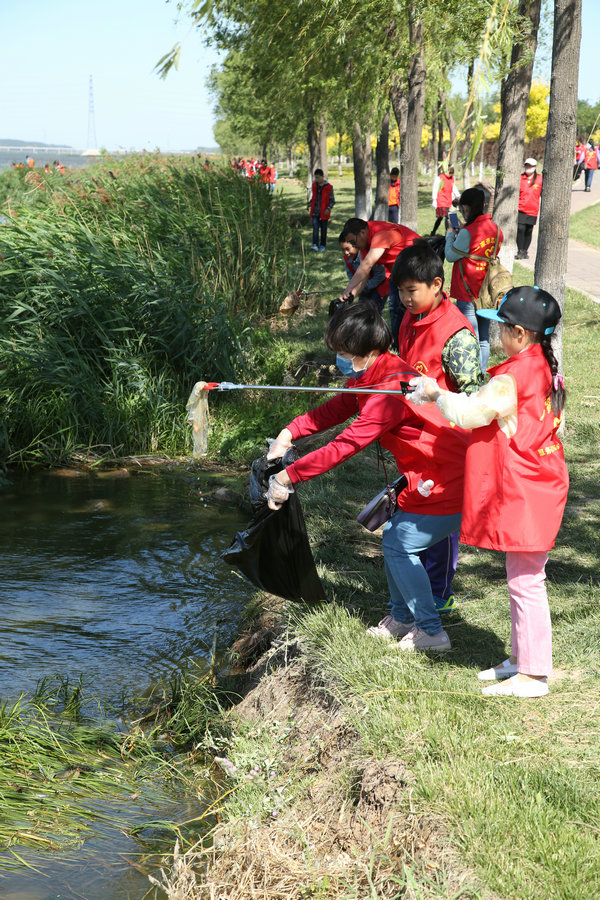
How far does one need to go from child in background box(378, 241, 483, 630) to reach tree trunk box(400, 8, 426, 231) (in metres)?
7.18

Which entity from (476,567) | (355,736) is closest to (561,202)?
(476,567)

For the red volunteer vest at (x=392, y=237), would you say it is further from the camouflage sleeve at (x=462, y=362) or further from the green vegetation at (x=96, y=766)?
the green vegetation at (x=96, y=766)

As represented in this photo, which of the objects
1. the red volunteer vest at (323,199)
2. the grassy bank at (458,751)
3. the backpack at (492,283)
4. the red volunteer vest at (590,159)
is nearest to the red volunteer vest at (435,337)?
the grassy bank at (458,751)

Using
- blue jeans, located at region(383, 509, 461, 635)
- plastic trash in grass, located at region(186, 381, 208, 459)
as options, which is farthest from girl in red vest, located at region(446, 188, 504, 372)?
blue jeans, located at region(383, 509, 461, 635)

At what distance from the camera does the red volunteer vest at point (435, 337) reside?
3.81 m

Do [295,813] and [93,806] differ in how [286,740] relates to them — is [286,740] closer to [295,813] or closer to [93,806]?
[295,813]

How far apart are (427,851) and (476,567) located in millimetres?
2588

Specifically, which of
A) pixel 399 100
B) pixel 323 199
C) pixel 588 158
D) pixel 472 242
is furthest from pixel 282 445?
pixel 588 158

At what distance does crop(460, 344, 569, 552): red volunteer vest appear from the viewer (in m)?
3.09

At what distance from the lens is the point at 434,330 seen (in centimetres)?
383

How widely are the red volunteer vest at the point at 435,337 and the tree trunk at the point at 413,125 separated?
7.29 m

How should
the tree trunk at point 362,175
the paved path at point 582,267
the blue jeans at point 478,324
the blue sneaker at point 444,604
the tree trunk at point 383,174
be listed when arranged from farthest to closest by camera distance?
the tree trunk at point 383,174, the tree trunk at point 362,175, the paved path at point 582,267, the blue jeans at point 478,324, the blue sneaker at point 444,604

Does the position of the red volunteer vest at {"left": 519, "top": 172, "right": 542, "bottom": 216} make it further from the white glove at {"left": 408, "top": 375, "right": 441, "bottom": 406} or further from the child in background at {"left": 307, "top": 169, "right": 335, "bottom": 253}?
the white glove at {"left": 408, "top": 375, "right": 441, "bottom": 406}

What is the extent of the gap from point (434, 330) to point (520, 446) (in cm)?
92
